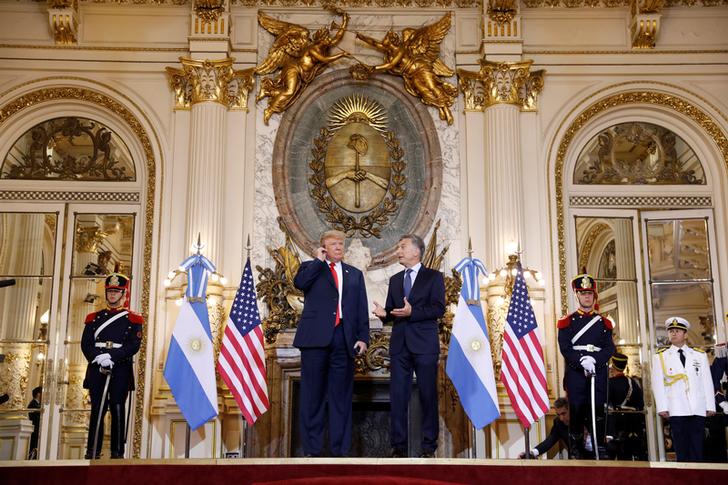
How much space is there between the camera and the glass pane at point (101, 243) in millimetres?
10391

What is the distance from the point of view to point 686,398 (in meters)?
8.03

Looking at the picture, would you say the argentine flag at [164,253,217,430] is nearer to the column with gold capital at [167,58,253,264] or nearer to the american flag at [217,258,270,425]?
the american flag at [217,258,270,425]

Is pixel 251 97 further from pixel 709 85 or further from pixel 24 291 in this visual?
pixel 709 85

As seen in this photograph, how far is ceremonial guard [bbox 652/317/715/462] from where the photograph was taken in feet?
26.3

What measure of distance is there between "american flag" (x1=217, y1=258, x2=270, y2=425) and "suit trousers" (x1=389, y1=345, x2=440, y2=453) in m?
1.70

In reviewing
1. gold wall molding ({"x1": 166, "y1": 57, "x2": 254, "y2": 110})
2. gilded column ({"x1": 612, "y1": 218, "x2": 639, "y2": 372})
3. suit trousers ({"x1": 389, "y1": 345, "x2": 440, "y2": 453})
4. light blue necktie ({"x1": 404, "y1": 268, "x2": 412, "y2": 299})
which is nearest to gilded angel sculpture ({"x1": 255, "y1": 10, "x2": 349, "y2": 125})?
gold wall molding ({"x1": 166, "y1": 57, "x2": 254, "y2": 110})

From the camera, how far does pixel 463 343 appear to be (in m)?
8.38

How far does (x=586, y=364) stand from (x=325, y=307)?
2.34 metres

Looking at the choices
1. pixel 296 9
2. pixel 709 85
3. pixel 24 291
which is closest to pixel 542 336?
pixel 709 85

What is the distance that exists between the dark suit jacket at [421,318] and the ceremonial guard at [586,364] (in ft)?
4.50

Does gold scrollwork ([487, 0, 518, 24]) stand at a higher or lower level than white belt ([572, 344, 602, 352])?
higher

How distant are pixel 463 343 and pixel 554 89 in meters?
3.82

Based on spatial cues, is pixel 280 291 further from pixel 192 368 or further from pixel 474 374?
pixel 474 374

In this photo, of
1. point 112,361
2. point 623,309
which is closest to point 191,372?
point 112,361
